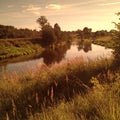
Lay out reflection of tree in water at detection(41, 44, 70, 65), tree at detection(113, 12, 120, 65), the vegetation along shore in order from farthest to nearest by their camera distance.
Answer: reflection of tree in water at detection(41, 44, 70, 65), tree at detection(113, 12, 120, 65), the vegetation along shore

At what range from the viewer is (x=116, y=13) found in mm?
10164

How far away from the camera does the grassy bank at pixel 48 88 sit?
21.1ft

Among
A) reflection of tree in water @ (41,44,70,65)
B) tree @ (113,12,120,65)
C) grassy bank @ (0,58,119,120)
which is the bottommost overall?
reflection of tree in water @ (41,44,70,65)

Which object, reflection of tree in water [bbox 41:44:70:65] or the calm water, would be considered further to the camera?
reflection of tree in water [bbox 41:44:70:65]

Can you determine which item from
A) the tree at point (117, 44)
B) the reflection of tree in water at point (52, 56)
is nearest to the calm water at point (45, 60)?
the reflection of tree in water at point (52, 56)

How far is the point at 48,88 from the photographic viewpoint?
25.9 ft

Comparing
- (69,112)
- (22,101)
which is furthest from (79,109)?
(22,101)

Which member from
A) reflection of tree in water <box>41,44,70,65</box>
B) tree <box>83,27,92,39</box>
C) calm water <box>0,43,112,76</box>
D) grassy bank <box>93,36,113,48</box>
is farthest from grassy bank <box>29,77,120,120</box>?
tree <box>83,27,92,39</box>

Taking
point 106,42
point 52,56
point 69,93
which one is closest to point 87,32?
point 52,56

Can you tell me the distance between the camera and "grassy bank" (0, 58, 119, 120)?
6430 mm

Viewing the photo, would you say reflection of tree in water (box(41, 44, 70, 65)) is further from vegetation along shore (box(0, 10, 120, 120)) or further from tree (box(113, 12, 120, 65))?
vegetation along shore (box(0, 10, 120, 120))

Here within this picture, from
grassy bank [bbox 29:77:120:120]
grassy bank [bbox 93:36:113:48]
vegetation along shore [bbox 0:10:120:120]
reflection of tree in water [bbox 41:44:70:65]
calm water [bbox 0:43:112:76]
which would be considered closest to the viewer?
grassy bank [bbox 29:77:120:120]

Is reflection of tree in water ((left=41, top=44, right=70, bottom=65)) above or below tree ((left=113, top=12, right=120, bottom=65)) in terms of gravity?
below

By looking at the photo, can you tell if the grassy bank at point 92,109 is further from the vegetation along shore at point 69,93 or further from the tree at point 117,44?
the tree at point 117,44
